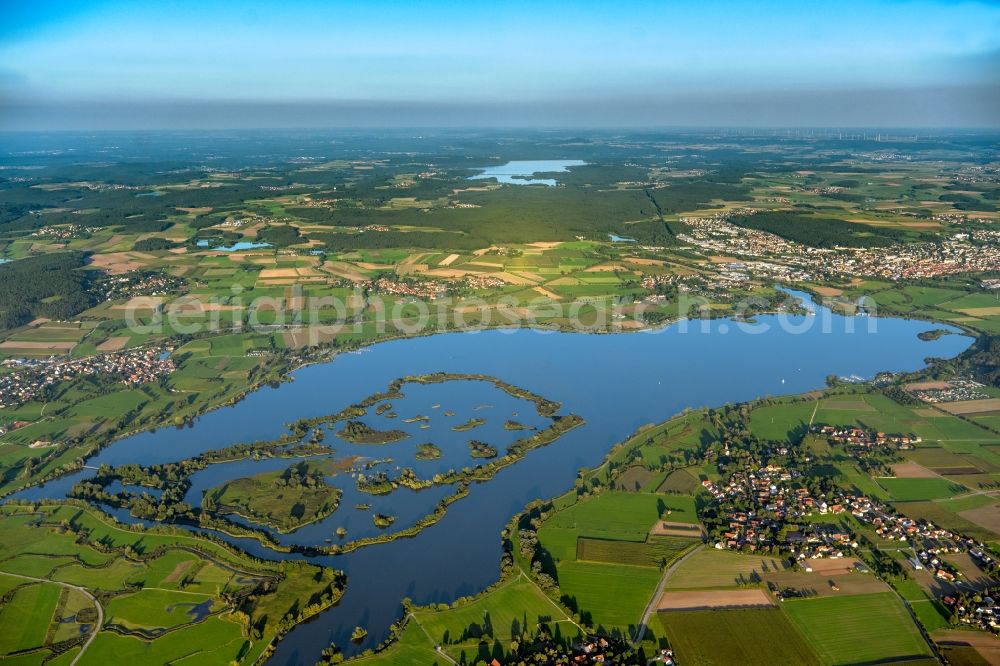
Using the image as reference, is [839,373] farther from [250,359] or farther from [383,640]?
[250,359]

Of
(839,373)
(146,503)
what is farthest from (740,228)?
(146,503)

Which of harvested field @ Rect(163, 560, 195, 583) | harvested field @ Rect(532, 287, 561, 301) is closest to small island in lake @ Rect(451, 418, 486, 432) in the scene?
harvested field @ Rect(163, 560, 195, 583)

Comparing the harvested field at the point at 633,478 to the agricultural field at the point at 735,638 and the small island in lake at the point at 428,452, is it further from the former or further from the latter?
the small island in lake at the point at 428,452

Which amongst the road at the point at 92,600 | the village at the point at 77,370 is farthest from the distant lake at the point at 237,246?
the road at the point at 92,600

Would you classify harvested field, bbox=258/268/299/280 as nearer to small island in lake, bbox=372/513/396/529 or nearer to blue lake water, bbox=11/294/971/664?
blue lake water, bbox=11/294/971/664

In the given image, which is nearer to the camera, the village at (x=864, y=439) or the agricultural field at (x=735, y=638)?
the agricultural field at (x=735, y=638)

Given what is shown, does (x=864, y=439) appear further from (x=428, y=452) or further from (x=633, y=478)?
(x=428, y=452)
